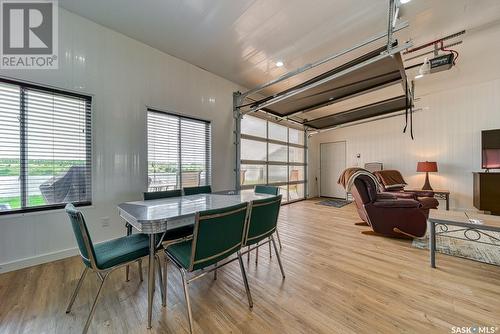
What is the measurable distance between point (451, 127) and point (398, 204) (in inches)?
156

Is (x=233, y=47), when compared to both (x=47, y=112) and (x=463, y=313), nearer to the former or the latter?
(x=47, y=112)

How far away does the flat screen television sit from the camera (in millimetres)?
4196

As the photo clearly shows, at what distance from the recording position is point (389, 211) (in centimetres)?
294

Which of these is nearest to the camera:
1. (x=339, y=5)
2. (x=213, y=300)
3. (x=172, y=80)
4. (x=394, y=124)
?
(x=213, y=300)

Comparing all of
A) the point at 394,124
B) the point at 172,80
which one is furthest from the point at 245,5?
the point at 394,124

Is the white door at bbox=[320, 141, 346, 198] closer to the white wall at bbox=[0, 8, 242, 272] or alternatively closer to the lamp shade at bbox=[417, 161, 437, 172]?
the lamp shade at bbox=[417, 161, 437, 172]

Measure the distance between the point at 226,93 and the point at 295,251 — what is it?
136 inches

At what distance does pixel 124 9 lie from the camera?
2.38m

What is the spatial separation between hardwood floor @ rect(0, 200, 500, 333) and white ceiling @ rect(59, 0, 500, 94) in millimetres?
3062

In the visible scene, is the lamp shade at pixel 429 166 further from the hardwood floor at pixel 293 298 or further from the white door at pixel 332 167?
the hardwood floor at pixel 293 298

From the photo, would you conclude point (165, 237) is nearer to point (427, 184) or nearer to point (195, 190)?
point (195, 190)

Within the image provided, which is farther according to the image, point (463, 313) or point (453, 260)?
point (453, 260)

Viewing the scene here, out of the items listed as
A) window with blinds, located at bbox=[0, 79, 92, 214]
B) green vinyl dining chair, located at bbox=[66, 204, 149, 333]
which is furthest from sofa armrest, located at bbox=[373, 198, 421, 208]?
window with blinds, located at bbox=[0, 79, 92, 214]

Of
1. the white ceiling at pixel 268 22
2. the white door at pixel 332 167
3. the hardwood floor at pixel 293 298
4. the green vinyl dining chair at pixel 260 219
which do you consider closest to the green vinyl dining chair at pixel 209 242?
the green vinyl dining chair at pixel 260 219
